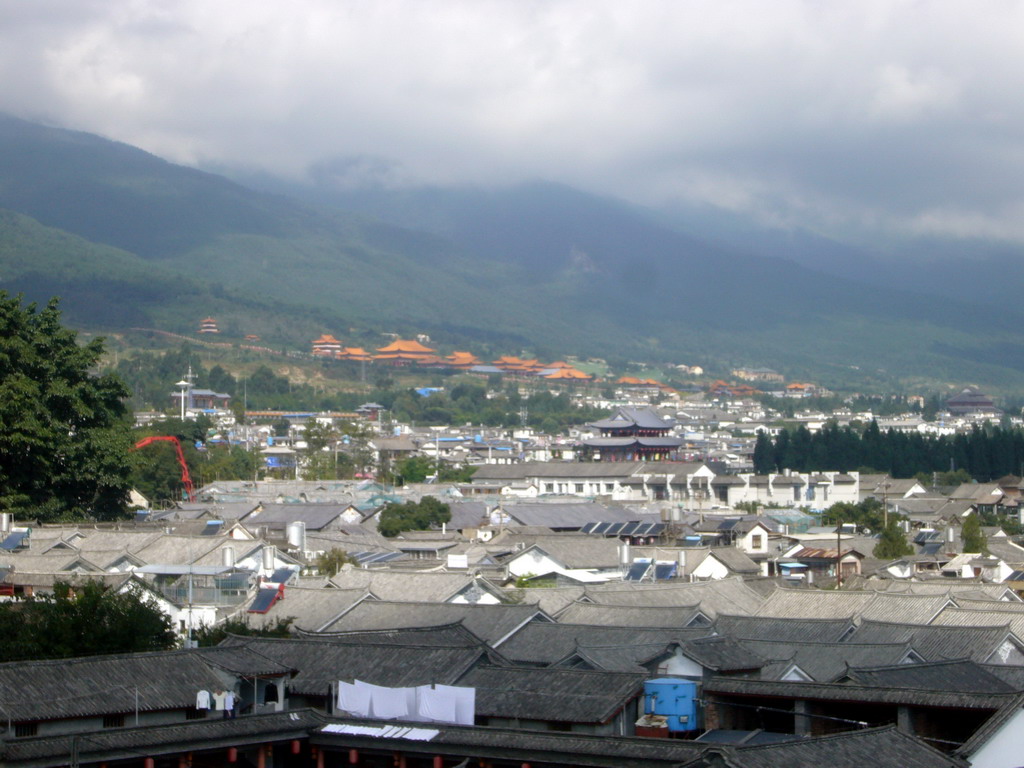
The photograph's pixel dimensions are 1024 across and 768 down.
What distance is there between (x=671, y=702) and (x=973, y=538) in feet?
106

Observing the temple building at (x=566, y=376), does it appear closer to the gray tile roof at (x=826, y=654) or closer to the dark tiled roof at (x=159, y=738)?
the gray tile roof at (x=826, y=654)

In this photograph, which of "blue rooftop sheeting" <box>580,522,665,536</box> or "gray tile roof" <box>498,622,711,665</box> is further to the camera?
"blue rooftop sheeting" <box>580,522,665,536</box>

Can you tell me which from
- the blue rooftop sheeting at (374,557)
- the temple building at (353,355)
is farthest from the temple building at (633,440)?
the temple building at (353,355)

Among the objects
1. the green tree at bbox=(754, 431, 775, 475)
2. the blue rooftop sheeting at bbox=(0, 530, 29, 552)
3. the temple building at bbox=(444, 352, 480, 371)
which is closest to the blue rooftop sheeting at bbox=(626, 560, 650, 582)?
the blue rooftop sheeting at bbox=(0, 530, 29, 552)

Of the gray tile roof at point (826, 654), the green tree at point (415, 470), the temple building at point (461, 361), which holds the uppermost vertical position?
the temple building at point (461, 361)

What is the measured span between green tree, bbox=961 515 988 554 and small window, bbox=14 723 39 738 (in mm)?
35075

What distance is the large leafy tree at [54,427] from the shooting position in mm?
36906

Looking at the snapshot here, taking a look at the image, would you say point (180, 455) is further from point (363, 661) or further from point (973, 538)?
point (363, 661)

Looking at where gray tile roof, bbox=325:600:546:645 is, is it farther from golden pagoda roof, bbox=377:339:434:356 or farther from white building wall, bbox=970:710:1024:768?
golden pagoda roof, bbox=377:339:434:356

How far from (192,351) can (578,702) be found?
137189mm

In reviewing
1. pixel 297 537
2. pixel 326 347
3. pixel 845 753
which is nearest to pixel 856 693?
pixel 845 753

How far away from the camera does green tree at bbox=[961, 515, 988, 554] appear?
46116 millimetres

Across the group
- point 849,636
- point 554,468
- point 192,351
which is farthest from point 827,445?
point 192,351

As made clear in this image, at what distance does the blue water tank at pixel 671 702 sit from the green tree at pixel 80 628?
729 cm
